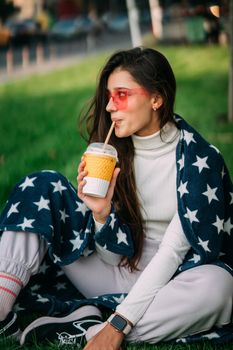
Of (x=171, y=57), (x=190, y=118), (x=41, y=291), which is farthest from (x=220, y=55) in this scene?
(x=41, y=291)

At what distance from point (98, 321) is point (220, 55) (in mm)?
14265

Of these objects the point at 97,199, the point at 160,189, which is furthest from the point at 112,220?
the point at 160,189

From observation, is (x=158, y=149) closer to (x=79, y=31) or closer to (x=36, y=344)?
(x=36, y=344)

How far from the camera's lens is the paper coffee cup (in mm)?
3109

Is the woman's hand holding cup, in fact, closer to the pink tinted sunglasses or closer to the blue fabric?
the blue fabric

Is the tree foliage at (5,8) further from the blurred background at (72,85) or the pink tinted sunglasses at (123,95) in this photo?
the pink tinted sunglasses at (123,95)

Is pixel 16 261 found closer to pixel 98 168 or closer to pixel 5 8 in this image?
pixel 98 168

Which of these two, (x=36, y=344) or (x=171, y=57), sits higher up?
(x=36, y=344)

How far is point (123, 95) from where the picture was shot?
3.36 metres

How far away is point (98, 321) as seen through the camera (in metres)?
Answer: 3.28

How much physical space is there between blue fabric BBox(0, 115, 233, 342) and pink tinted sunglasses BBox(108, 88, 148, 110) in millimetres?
262

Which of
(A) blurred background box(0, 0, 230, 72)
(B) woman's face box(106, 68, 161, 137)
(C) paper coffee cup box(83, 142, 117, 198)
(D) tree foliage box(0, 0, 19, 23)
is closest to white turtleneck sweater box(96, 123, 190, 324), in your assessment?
(B) woman's face box(106, 68, 161, 137)

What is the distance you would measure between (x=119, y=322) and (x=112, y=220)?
54 centimetres

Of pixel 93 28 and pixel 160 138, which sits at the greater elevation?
pixel 160 138
